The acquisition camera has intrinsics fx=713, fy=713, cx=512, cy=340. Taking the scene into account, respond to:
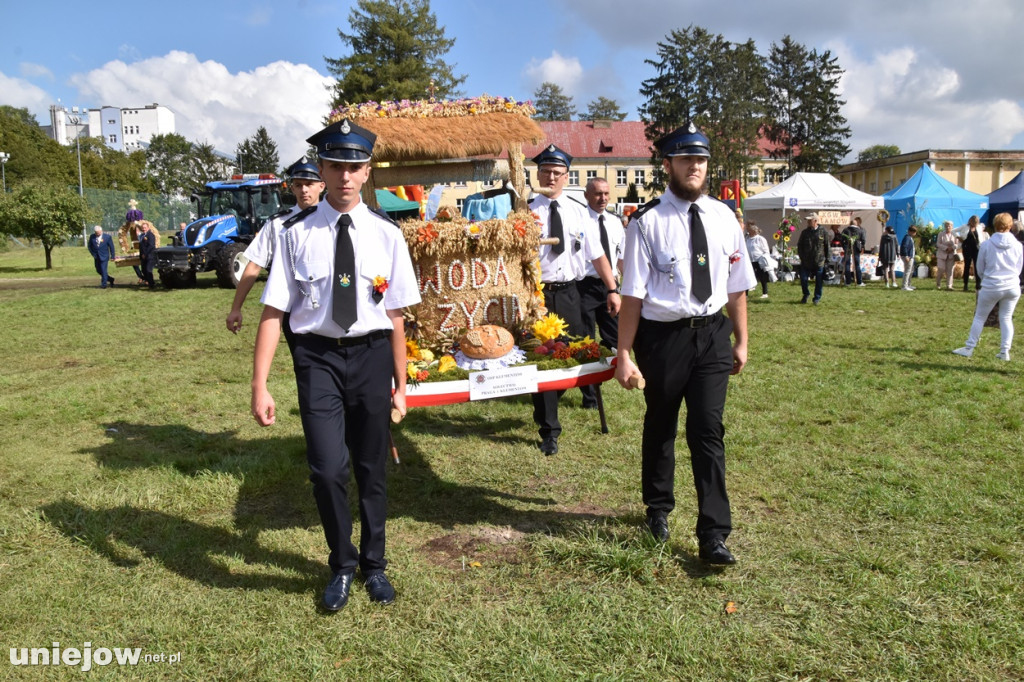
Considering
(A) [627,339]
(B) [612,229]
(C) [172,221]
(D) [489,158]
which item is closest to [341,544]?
(A) [627,339]

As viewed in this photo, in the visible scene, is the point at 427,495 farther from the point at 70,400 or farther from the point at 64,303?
the point at 64,303

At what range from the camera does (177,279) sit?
18.5m

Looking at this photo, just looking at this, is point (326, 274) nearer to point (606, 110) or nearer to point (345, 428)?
point (345, 428)

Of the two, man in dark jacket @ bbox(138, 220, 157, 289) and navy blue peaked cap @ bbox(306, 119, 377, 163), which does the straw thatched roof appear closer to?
navy blue peaked cap @ bbox(306, 119, 377, 163)

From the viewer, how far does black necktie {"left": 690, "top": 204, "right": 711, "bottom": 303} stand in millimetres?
3453

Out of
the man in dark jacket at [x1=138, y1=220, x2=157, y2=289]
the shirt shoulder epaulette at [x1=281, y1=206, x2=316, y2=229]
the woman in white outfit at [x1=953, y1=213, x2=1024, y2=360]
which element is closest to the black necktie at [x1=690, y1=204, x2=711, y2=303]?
the shirt shoulder epaulette at [x1=281, y1=206, x2=316, y2=229]

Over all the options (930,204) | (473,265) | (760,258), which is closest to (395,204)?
(760,258)

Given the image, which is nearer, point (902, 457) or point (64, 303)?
point (902, 457)

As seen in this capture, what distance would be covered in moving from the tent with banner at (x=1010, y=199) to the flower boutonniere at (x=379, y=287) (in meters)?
25.0

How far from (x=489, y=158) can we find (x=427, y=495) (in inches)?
120

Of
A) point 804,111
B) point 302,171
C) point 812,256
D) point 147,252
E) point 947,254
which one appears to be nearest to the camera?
point 302,171

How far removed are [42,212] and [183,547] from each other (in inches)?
1016

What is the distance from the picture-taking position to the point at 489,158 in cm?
625

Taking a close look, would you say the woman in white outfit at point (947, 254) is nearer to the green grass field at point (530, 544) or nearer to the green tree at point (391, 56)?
the green grass field at point (530, 544)
